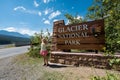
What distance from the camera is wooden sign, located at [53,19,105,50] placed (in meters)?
6.93

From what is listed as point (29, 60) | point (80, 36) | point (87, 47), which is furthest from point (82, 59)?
point (29, 60)

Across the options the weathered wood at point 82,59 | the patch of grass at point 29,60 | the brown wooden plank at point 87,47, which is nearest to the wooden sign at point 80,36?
the brown wooden plank at point 87,47

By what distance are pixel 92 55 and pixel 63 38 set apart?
2230mm

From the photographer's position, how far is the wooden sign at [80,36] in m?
6.93

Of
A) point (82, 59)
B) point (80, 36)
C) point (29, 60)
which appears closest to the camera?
point (82, 59)

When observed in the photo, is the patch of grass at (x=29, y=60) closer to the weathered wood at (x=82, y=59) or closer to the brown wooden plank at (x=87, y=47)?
the weathered wood at (x=82, y=59)

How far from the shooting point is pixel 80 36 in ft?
25.0

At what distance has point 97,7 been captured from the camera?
13.1 m

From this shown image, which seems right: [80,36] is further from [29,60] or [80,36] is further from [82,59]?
[29,60]

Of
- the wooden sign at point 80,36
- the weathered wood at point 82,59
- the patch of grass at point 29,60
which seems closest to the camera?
the weathered wood at point 82,59

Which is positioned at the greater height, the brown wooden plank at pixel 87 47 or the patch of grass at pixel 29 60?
the brown wooden plank at pixel 87 47

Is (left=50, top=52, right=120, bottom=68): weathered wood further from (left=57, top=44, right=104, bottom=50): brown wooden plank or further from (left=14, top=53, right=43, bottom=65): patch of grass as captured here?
(left=14, top=53, right=43, bottom=65): patch of grass

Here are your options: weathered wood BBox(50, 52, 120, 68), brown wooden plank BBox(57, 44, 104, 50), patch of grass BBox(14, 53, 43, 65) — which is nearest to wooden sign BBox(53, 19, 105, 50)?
brown wooden plank BBox(57, 44, 104, 50)

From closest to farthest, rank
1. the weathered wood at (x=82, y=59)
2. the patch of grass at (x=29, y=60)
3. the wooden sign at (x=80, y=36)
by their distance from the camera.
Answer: the weathered wood at (x=82, y=59) → the wooden sign at (x=80, y=36) → the patch of grass at (x=29, y=60)
